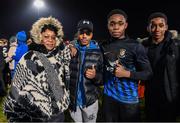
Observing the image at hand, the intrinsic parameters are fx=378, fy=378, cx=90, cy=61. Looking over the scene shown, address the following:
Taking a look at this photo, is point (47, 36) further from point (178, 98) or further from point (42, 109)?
→ point (178, 98)

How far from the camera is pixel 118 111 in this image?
4848 millimetres

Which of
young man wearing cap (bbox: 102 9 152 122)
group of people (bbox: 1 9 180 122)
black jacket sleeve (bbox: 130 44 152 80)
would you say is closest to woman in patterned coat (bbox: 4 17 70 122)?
group of people (bbox: 1 9 180 122)

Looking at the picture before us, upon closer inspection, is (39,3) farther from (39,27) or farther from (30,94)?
(30,94)

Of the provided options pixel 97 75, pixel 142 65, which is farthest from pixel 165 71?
pixel 97 75

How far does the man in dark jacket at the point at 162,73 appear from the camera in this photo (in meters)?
4.78

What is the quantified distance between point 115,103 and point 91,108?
0.57 meters

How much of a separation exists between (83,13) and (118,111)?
90.2ft

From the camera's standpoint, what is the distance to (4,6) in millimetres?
32500

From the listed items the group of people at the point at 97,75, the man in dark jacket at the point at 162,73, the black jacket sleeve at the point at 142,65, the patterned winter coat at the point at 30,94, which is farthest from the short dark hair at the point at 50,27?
the man in dark jacket at the point at 162,73

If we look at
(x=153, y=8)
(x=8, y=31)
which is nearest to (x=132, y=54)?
(x=153, y=8)

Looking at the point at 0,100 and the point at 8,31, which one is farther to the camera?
the point at 8,31

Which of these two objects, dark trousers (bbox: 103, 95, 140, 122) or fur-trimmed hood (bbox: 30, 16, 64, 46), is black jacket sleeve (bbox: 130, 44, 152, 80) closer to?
dark trousers (bbox: 103, 95, 140, 122)

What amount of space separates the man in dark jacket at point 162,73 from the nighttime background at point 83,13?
868 inches

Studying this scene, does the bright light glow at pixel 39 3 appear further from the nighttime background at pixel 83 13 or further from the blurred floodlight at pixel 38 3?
the nighttime background at pixel 83 13
